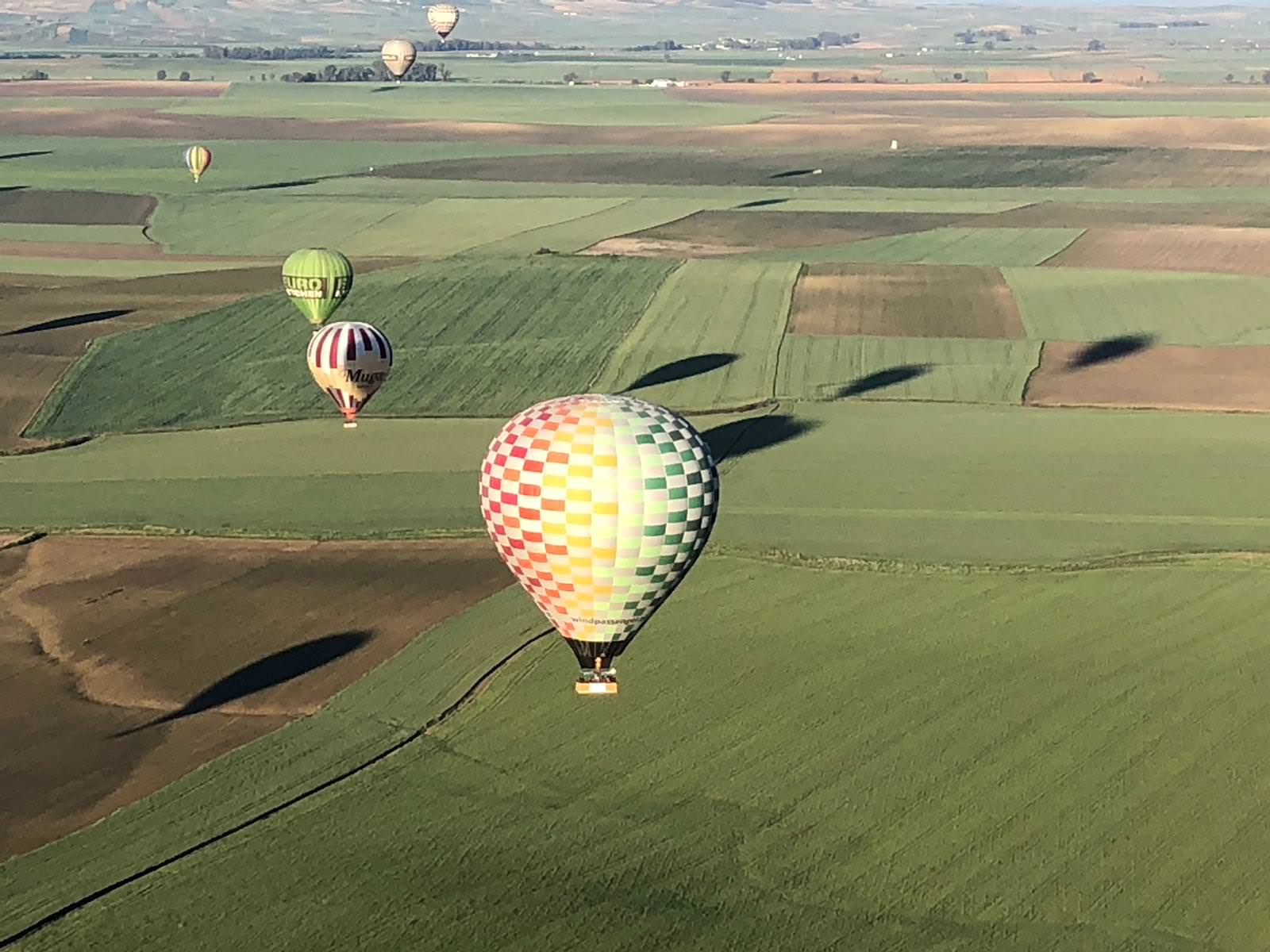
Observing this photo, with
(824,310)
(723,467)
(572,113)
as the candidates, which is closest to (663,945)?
(723,467)

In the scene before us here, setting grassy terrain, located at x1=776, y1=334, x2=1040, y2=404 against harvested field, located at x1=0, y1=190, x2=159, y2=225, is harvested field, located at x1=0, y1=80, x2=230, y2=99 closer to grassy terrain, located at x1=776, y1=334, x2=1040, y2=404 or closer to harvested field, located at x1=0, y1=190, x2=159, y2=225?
harvested field, located at x1=0, y1=190, x2=159, y2=225

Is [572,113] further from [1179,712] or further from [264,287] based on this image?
[1179,712]

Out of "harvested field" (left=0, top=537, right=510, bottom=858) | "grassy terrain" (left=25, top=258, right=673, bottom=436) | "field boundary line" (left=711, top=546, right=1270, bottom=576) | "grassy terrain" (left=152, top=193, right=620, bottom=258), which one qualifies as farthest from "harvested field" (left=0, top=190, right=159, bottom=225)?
"field boundary line" (left=711, top=546, right=1270, bottom=576)

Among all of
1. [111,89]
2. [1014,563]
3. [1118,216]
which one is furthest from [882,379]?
[111,89]

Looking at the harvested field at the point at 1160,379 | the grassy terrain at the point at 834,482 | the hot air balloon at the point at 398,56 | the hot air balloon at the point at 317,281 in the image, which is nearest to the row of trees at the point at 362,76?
the hot air balloon at the point at 398,56

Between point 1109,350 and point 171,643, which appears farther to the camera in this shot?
point 1109,350

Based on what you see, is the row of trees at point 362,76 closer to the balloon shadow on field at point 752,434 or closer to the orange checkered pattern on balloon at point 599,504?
the balloon shadow on field at point 752,434

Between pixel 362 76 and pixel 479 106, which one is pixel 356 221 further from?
pixel 362 76
